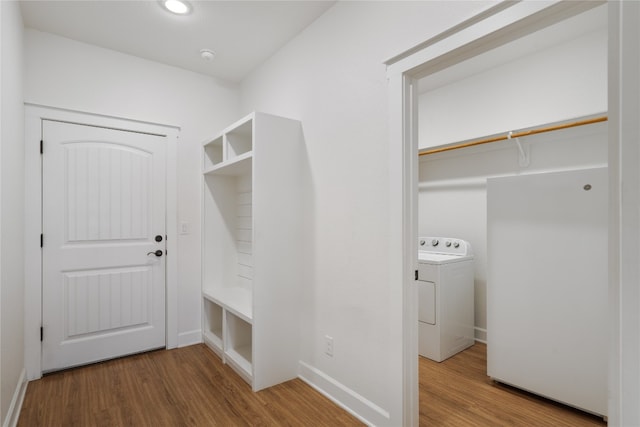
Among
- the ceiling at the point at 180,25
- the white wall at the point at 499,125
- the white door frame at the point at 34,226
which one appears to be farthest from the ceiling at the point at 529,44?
the white door frame at the point at 34,226

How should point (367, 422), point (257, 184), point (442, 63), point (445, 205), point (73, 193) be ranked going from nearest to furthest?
point (442, 63), point (367, 422), point (257, 184), point (73, 193), point (445, 205)

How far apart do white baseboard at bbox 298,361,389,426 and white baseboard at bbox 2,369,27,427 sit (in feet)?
5.48

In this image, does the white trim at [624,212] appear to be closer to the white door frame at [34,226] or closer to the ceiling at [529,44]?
the ceiling at [529,44]

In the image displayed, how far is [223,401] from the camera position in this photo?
2.16 m

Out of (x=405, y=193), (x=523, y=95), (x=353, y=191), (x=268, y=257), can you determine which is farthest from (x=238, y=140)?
(x=523, y=95)

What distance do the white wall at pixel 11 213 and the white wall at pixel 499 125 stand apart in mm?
3348

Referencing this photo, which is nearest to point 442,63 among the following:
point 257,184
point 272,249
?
point 257,184

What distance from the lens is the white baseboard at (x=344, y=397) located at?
6.11ft

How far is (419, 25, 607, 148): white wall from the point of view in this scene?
7.97 ft

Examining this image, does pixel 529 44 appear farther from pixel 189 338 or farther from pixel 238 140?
pixel 189 338

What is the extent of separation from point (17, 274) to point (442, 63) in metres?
2.83

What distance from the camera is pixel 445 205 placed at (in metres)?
3.53

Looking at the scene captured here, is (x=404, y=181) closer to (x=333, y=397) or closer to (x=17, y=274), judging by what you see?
(x=333, y=397)

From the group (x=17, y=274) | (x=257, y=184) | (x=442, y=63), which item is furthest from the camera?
(x=257, y=184)
